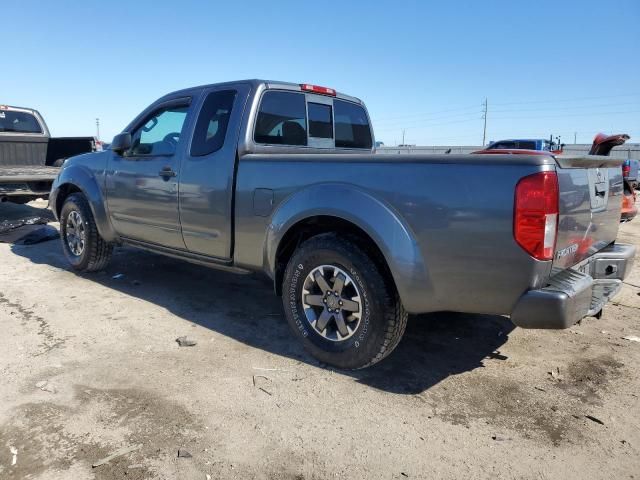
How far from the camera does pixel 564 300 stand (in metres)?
2.46

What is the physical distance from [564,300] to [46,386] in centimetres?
303

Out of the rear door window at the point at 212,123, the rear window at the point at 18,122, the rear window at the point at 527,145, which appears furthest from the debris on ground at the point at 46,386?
the rear window at the point at 527,145

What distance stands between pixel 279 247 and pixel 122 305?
1.95 meters

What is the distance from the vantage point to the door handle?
424 centimetres

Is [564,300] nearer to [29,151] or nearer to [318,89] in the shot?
[318,89]

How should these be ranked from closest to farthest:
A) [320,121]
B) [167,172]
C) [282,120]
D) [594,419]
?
1. [594,419]
2. [282,120]
3. [167,172]
4. [320,121]

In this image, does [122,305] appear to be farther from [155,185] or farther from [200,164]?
[200,164]

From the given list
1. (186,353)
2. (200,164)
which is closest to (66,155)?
(200,164)

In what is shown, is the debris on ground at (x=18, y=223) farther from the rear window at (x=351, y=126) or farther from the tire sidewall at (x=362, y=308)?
the tire sidewall at (x=362, y=308)

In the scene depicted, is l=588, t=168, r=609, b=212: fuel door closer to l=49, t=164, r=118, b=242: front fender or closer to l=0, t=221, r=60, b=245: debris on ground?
l=49, t=164, r=118, b=242: front fender

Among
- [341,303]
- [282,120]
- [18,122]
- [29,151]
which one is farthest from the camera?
[18,122]

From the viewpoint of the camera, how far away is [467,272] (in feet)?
8.71

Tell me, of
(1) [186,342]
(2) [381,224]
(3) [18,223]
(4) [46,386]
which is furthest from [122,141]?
(3) [18,223]

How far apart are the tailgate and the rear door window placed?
8.28 ft
